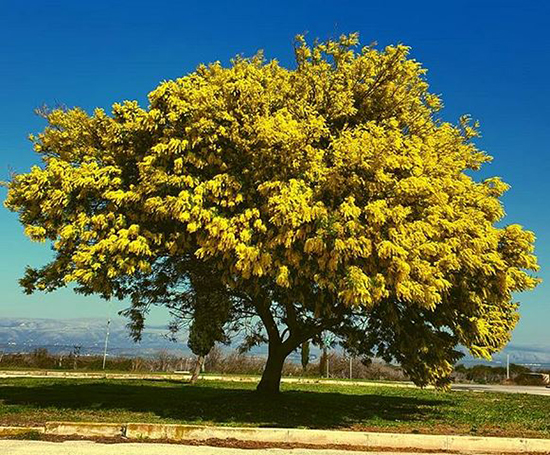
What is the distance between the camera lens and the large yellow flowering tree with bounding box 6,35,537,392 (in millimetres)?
13797

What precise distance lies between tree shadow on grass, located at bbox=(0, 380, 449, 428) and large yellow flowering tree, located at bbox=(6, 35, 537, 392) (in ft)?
8.35

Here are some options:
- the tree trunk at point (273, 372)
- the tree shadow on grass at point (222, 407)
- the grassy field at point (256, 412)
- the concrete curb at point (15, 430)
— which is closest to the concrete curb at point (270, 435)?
the concrete curb at point (15, 430)

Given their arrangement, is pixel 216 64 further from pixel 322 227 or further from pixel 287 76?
pixel 322 227

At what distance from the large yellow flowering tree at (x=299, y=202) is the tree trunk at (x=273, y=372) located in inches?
70.8

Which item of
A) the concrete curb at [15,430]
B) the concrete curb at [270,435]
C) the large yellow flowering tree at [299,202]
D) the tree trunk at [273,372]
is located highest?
the large yellow flowering tree at [299,202]

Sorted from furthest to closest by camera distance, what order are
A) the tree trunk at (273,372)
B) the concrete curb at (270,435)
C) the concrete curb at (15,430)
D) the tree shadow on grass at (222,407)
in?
the tree trunk at (273,372)
the tree shadow on grass at (222,407)
the concrete curb at (270,435)
the concrete curb at (15,430)

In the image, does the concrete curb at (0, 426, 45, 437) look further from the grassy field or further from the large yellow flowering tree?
the large yellow flowering tree

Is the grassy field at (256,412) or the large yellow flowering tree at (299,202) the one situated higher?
the large yellow flowering tree at (299,202)

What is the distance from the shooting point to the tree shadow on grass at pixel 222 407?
51.6 feet

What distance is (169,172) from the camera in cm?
1512

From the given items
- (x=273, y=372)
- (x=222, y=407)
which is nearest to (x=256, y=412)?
(x=222, y=407)

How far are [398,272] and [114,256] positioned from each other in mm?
6970

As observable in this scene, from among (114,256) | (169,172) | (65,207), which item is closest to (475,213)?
(169,172)

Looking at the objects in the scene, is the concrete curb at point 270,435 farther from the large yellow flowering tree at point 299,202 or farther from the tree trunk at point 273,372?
the tree trunk at point 273,372
